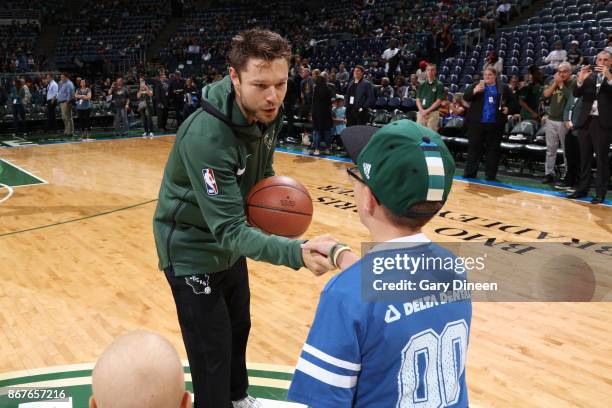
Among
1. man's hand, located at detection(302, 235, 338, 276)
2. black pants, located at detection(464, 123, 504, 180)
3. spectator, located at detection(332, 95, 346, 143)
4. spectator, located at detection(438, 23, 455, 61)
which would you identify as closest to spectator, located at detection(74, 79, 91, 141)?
spectator, located at detection(332, 95, 346, 143)

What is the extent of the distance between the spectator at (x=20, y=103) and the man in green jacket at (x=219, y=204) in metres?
15.6

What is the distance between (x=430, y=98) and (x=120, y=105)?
9396 mm

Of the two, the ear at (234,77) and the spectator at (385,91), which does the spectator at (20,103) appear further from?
the ear at (234,77)

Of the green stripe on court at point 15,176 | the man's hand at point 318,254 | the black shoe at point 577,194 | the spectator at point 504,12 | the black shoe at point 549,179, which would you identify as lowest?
the green stripe on court at point 15,176

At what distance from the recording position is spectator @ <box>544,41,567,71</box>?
1173 centimetres

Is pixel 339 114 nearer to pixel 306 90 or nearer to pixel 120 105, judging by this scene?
pixel 306 90

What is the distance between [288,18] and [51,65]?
11.4 m

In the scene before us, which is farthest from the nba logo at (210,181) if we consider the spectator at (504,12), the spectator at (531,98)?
the spectator at (504,12)

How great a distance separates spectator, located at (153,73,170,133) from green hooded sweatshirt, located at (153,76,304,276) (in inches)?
571

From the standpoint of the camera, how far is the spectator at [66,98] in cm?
1525

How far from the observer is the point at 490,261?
5465 mm

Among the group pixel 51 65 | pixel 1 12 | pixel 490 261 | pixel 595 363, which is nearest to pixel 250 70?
pixel 595 363

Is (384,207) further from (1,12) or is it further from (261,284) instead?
(1,12)

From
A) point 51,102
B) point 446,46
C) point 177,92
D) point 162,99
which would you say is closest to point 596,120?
point 446,46
